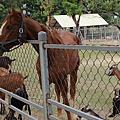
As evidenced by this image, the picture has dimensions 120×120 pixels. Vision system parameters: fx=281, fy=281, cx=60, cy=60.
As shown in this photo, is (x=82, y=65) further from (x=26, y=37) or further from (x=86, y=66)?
(x=26, y=37)

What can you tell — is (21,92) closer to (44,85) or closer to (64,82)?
(64,82)

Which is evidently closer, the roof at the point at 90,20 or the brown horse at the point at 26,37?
the brown horse at the point at 26,37

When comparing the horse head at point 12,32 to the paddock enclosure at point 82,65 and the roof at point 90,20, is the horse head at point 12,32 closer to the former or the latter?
the paddock enclosure at point 82,65

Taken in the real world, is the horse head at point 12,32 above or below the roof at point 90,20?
Answer: above

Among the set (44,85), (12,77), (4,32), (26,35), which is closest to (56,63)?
(26,35)

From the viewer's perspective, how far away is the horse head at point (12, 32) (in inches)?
143

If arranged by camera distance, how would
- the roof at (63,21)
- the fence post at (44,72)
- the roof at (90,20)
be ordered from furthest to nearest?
the roof at (90,20) < the roof at (63,21) < the fence post at (44,72)

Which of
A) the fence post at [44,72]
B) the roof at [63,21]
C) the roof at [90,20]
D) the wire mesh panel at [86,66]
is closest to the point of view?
the wire mesh panel at [86,66]

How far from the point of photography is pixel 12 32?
12.0 ft

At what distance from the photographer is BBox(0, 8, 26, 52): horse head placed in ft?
12.0

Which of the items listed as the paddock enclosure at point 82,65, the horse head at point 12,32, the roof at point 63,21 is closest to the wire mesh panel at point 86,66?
the paddock enclosure at point 82,65

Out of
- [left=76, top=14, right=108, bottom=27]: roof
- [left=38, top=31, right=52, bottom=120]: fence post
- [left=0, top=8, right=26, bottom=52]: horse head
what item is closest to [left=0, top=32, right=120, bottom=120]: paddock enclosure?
[left=38, top=31, right=52, bottom=120]: fence post

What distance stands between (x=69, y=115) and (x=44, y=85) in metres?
2.08

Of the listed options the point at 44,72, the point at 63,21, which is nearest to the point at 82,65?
the point at 44,72
